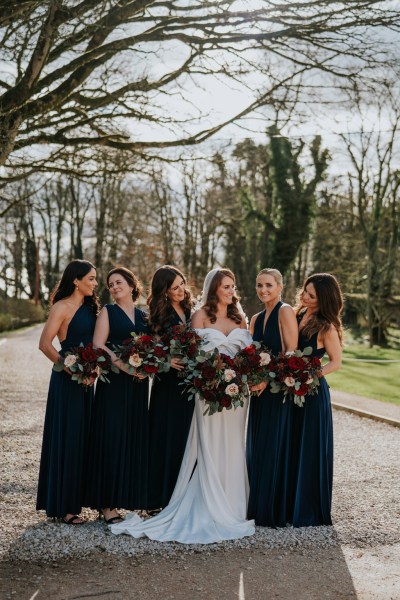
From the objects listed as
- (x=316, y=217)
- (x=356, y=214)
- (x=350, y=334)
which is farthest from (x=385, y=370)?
(x=350, y=334)

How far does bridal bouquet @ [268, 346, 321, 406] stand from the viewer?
601 cm

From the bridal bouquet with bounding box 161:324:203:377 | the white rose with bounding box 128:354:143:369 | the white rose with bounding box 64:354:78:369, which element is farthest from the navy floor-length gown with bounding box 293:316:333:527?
the white rose with bounding box 64:354:78:369

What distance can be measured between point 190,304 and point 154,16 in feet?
22.6

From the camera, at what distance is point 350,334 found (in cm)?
3941

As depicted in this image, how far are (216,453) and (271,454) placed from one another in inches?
19.7

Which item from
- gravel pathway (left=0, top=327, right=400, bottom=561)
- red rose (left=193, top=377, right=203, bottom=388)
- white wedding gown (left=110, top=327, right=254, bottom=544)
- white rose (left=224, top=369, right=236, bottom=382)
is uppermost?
white rose (left=224, top=369, right=236, bottom=382)

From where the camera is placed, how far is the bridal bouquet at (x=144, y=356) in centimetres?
591

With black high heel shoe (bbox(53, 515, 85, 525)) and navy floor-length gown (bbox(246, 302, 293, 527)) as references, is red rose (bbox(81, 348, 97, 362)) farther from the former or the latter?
navy floor-length gown (bbox(246, 302, 293, 527))

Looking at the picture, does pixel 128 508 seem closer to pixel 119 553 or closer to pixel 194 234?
pixel 119 553

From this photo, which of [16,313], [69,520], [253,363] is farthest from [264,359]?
[16,313]

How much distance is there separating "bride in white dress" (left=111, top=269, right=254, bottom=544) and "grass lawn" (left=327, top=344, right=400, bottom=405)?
9832 mm

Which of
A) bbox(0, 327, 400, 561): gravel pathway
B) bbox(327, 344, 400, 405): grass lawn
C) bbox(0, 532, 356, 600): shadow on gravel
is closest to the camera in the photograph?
bbox(0, 532, 356, 600): shadow on gravel

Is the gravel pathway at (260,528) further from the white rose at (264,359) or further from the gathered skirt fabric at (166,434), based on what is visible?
the white rose at (264,359)

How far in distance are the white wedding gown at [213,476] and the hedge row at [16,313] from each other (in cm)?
3385
